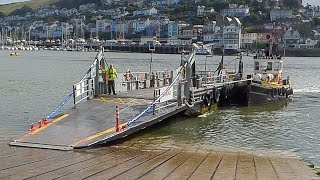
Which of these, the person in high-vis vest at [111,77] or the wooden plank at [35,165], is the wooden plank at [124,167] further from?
the person in high-vis vest at [111,77]

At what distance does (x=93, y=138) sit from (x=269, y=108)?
21515mm

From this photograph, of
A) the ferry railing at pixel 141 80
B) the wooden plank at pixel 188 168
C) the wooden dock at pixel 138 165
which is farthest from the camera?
the ferry railing at pixel 141 80

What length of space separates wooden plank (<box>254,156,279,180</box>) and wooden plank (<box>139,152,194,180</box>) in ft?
6.99

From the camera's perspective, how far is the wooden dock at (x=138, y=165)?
11.5m

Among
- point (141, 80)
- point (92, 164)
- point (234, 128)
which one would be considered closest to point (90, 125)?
point (92, 164)

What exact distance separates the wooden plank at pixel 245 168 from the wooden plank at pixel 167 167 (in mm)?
1628

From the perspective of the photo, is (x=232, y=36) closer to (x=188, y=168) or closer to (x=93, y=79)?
(x=93, y=79)

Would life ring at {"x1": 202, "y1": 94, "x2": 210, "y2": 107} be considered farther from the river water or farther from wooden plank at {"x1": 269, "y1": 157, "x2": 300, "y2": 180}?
wooden plank at {"x1": 269, "y1": 157, "x2": 300, "y2": 180}

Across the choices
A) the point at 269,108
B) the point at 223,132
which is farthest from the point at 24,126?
the point at 269,108

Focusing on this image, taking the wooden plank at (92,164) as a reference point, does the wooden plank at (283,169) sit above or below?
below

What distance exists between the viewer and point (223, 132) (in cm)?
2217

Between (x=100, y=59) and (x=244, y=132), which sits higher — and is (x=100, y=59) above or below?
above

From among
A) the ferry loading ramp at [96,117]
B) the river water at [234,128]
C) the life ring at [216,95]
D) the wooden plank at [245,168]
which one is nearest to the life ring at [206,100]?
the river water at [234,128]

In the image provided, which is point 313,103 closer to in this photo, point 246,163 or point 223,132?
point 223,132
